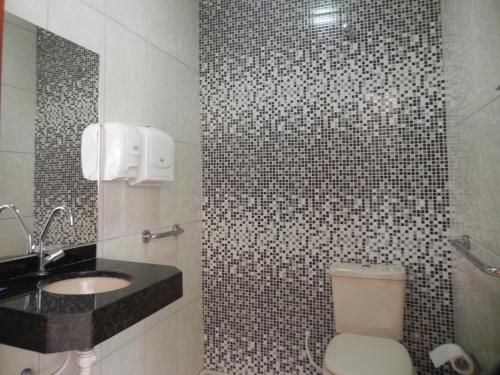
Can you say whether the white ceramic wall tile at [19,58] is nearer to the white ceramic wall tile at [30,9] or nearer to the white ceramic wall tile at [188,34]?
the white ceramic wall tile at [30,9]

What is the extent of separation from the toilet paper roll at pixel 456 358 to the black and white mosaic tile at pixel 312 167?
396mm

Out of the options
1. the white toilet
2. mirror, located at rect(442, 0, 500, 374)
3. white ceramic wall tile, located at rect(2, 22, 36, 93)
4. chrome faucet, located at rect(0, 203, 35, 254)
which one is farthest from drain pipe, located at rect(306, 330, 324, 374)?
white ceramic wall tile, located at rect(2, 22, 36, 93)

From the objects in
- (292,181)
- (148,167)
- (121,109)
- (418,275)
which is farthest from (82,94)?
(418,275)

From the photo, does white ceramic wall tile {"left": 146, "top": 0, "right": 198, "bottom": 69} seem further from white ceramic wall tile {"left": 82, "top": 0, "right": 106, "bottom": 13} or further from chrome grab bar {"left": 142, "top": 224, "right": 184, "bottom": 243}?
chrome grab bar {"left": 142, "top": 224, "right": 184, "bottom": 243}

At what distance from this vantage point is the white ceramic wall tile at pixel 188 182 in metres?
2.13

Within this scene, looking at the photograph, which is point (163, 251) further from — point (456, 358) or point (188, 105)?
point (456, 358)

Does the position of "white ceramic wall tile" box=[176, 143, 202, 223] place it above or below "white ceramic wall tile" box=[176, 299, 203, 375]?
above

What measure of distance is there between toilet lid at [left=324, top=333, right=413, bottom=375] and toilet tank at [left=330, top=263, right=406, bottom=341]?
94mm

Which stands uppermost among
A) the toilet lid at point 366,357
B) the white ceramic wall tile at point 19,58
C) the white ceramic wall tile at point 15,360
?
the white ceramic wall tile at point 19,58

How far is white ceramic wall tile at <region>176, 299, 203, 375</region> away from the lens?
2070 mm

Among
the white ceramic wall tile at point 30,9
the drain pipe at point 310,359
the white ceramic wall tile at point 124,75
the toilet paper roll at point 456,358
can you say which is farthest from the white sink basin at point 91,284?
the toilet paper roll at point 456,358

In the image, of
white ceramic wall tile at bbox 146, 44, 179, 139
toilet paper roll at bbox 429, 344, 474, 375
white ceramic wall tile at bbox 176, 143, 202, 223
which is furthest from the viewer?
white ceramic wall tile at bbox 176, 143, 202, 223

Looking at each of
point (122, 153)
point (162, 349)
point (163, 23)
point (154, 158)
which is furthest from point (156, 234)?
point (163, 23)

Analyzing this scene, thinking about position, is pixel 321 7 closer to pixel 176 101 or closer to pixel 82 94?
pixel 176 101
